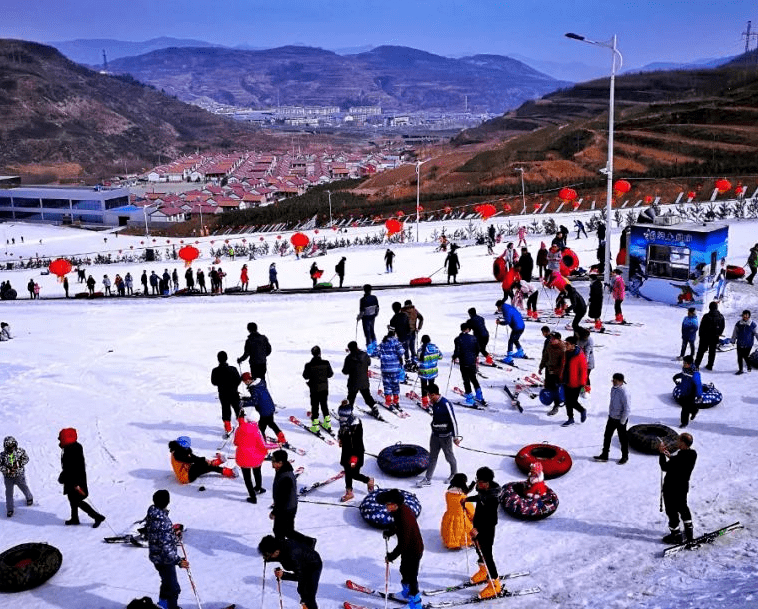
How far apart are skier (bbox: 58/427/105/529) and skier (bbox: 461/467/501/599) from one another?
4.92m

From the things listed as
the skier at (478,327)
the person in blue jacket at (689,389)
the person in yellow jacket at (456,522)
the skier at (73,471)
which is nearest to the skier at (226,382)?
the skier at (73,471)

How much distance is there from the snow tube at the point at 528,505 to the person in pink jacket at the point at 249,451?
3180 millimetres

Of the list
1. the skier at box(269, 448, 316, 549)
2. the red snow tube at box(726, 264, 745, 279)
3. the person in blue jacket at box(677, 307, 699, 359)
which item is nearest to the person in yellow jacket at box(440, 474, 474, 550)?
the skier at box(269, 448, 316, 549)

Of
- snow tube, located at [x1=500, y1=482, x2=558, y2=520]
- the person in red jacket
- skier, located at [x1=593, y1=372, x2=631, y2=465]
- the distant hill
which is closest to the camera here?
snow tube, located at [x1=500, y1=482, x2=558, y2=520]

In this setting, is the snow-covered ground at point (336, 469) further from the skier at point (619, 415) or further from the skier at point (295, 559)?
the skier at point (295, 559)

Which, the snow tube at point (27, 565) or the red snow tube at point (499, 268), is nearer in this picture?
the snow tube at point (27, 565)

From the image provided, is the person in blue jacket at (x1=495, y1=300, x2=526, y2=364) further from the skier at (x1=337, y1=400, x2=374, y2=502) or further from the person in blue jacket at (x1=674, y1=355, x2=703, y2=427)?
the skier at (x1=337, y1=400, x2=374, y2=502)

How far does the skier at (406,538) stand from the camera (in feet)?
21.4

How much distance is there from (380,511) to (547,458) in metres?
2.62

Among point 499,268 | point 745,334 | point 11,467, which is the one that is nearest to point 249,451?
point 11,467

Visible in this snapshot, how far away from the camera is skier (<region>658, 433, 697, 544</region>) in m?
7.44

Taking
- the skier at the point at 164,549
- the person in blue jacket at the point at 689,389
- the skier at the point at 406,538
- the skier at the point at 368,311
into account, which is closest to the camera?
the skier at the point at 406,538

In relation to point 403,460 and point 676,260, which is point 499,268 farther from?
point 403,460

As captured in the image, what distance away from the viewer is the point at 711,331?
1280cm
